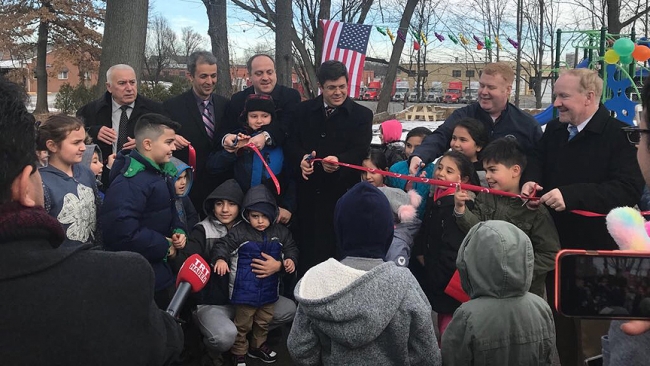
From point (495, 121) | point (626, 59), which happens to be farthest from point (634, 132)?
point (626, 59)

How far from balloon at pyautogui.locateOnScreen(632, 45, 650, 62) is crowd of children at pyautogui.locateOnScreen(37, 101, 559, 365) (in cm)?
782

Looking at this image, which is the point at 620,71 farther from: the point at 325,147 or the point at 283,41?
the point at 325,147

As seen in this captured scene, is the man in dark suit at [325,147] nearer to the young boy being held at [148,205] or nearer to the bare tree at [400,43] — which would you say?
the young boy being held at [148,205]

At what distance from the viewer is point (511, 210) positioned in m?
3.67

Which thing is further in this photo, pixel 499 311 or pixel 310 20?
pixel 310 20

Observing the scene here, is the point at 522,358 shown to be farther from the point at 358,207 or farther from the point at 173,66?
the point at 173,66

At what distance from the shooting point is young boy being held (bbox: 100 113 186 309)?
11.6ft

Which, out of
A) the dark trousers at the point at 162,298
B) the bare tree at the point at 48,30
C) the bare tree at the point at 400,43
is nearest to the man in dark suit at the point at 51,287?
the dark trousers at the point at 162,298

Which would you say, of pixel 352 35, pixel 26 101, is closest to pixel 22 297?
pixel 26 101

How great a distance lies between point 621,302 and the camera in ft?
4.55

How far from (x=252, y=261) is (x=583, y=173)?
2.33 meters

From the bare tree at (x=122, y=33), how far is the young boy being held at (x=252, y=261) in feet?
9.83

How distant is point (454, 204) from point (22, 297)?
109 inches

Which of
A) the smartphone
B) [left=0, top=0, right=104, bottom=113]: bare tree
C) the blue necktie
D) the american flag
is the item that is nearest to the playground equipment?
the american flag
